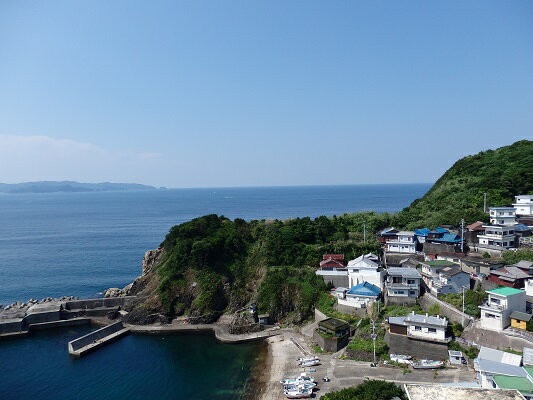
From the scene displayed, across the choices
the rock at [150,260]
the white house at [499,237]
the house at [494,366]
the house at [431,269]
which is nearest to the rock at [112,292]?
the rock at [150,260]

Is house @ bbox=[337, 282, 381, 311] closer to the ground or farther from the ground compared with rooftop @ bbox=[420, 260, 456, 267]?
closer to the ground

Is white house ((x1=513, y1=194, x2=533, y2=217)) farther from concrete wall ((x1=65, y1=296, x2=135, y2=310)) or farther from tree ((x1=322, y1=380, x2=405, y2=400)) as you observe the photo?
concrete wall ((x1=65, y1=296, x2=135, y2=310))

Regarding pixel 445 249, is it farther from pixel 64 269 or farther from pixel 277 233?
pixel 64 269

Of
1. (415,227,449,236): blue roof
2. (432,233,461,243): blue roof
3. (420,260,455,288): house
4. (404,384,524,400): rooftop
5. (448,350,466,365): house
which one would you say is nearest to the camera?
(404,384,524,400): rooftop

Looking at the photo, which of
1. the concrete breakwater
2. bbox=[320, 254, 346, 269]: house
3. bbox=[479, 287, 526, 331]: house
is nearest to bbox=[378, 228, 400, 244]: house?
bbox=[320, 254, 346, 269]: house

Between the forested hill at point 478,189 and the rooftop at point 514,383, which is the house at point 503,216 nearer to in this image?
the forested hill at point 478,189

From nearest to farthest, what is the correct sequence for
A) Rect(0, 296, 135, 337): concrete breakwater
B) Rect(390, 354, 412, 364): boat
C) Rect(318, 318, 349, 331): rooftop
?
1. Rect(390, 354, 412, 364): boat
2. Rect(318, 318, 349, 331): rooftop
3. Rect(0, 296, 135, 337): concrete breakwater
